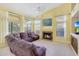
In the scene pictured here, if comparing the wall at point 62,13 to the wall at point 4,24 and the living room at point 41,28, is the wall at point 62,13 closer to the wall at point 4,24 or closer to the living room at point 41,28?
the living room at point 41,28

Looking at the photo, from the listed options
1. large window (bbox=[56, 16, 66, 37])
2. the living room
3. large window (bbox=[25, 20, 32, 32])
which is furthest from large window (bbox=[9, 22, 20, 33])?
large window (bbox=[56, 16, 66, 37])

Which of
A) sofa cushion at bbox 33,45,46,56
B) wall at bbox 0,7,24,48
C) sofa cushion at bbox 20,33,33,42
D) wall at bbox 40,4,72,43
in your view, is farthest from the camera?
wall at bbox 0,7,24,48

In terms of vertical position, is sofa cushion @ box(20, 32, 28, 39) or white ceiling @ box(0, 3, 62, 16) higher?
white ceiling @ box(0, 3, 62, 16)

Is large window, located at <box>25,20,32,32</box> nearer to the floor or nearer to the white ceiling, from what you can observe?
the white ceiling

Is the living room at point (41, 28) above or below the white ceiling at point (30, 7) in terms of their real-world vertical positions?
below

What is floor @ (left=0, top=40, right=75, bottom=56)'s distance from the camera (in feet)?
8.55

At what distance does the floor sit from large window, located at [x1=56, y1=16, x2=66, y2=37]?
0.27 meters

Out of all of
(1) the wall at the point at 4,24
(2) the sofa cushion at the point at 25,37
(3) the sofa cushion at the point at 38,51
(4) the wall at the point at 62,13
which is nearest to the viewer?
(3) the sofa cushion at the point at 38,51

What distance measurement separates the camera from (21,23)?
2.83m

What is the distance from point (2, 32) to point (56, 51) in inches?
57.4

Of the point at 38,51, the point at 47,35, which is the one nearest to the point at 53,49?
the point at 47,35

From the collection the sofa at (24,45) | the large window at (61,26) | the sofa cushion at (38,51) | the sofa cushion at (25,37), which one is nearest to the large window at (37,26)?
the sofa at (24,45)

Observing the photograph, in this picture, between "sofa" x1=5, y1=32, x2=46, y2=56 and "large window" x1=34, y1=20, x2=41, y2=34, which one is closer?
"sofa" x1=5, y1=32, x2=46, y2=56

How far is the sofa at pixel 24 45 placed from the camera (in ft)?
7.47
